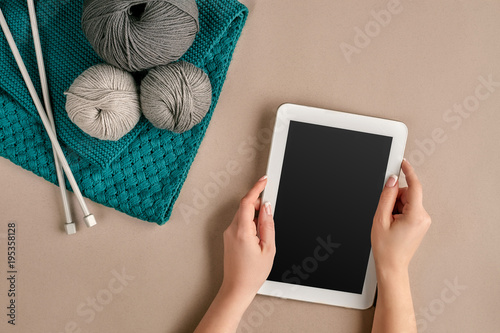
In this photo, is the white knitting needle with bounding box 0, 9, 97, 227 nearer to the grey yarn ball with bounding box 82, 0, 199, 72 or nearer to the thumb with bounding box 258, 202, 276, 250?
the grey yarn ball with bounding box 82, 0, 199, 72

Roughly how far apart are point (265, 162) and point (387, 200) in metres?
0.20

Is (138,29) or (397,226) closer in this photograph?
(138,29)

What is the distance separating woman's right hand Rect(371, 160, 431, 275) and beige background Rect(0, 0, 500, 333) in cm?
5

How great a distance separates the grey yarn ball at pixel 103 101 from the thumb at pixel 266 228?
0.81 ft

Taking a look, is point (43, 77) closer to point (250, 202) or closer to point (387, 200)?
point (250, 202)

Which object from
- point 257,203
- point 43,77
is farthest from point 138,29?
point 257,203

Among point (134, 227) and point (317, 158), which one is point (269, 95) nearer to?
point (317, 158)

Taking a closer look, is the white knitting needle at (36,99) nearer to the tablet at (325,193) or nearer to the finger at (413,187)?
the tablet at (325,193)

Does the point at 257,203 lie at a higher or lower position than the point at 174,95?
lower

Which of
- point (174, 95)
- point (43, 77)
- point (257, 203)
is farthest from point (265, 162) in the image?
point (43, 77)

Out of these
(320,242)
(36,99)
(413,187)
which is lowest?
(320,242)

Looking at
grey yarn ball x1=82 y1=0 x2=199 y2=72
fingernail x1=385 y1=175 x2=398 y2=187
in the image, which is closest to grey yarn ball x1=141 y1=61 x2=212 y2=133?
grey yarn ball x1=82 y1=0 x2=199 y2=72

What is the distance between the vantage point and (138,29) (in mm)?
466

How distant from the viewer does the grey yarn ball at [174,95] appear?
50 centimetres
